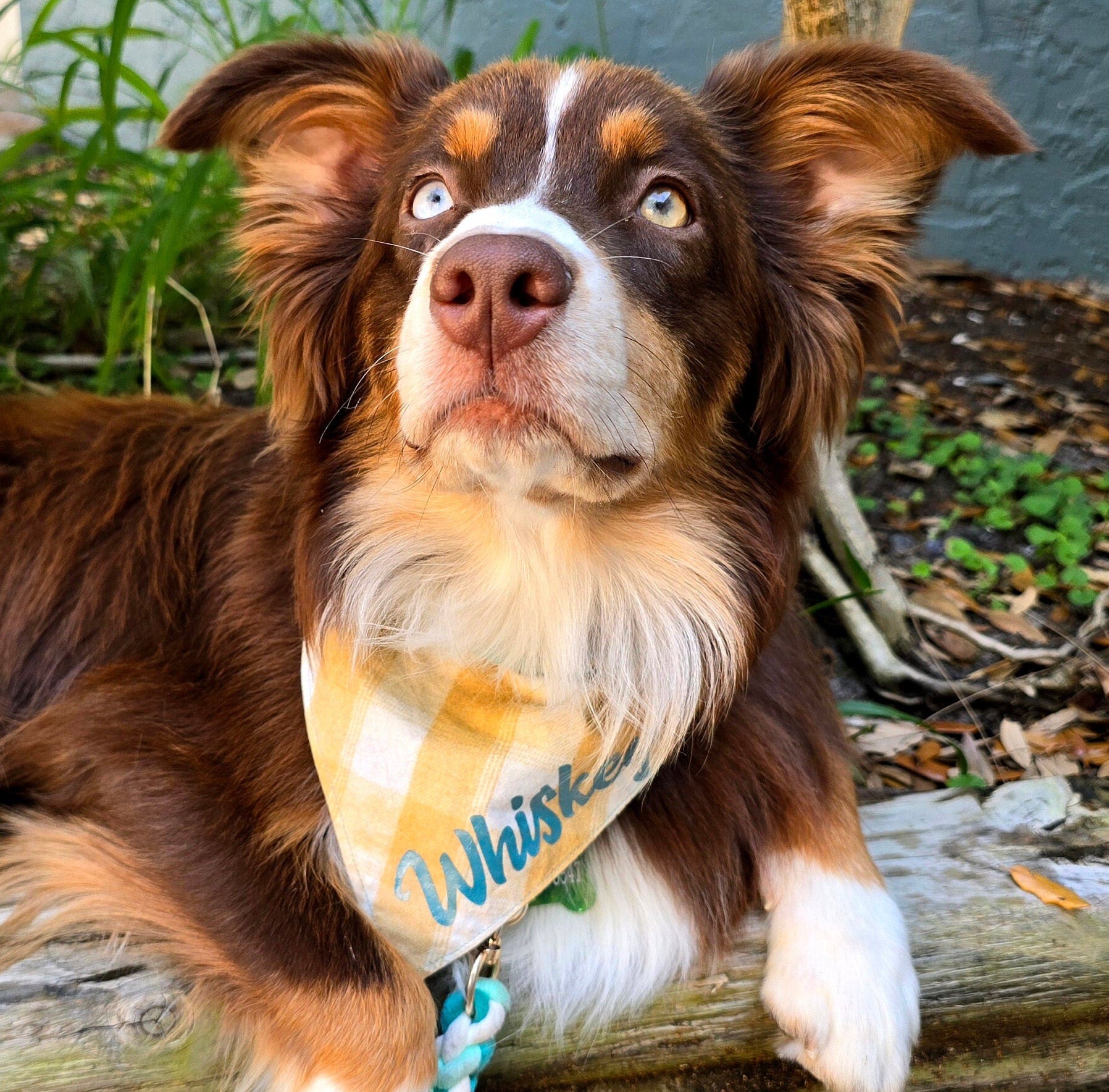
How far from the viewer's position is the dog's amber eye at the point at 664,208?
2.12 m

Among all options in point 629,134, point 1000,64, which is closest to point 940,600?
point 629,134

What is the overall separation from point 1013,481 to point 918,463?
378 mm

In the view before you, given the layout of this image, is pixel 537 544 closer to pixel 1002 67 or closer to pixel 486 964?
pixel 486 964

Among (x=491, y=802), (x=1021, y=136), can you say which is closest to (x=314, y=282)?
(x=491, y=802)

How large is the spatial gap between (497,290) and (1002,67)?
16.0 ft

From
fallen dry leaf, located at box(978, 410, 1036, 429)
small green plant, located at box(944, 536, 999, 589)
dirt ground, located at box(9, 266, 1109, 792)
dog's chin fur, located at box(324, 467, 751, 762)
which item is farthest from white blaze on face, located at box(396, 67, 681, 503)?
fallen dry leaf, located at box(978, 410, 1036, 429)

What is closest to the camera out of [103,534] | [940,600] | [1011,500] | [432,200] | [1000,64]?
[432,200]

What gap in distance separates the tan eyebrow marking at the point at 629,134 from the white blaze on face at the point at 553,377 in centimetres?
15

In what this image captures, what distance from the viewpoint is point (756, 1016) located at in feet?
6.96

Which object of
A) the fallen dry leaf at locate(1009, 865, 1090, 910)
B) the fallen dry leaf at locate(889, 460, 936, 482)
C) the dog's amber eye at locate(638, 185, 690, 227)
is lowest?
the fallen dry leaf at locate(1009, 865, 1090, 910)

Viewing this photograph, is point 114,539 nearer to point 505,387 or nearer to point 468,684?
point 468,684

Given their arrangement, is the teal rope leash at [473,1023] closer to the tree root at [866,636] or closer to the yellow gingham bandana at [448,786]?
the yellow gingham bandana at [448,786]

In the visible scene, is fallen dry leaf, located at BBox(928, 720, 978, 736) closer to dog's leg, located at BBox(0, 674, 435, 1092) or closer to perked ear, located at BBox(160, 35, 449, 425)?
dog's leg, located at BBox(0, 674, 435, 1092)

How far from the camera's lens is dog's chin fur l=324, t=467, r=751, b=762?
7.41 ft
